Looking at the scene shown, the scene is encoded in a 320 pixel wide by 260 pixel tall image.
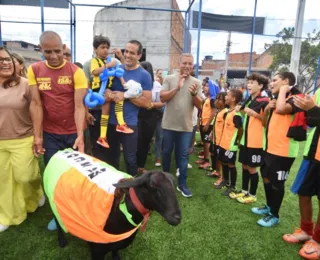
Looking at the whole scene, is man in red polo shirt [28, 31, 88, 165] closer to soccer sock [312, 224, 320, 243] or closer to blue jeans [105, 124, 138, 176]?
blue jeans [105, 124, 138, 176]

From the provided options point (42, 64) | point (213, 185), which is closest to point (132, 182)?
point (42, 64)

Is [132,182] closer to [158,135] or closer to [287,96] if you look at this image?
[287,96]

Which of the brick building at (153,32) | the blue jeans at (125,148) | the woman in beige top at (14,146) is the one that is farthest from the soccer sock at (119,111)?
the brick building at (153,32)

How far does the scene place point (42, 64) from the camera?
105 inches

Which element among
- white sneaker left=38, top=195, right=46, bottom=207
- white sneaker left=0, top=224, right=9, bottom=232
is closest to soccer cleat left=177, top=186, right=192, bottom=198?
white sneaker left=38, top=195, right=46, bottom=207

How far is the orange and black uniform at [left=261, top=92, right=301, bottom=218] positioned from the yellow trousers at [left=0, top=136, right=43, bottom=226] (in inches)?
117

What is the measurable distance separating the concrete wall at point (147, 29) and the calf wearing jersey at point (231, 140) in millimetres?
17468

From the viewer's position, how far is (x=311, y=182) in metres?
2.66

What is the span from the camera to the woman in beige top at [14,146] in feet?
9.40

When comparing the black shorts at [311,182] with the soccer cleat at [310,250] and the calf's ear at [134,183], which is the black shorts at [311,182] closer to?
the soccer cleat at [310,250]

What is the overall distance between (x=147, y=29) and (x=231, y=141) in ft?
68.4

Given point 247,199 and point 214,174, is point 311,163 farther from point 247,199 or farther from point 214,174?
point 214,174

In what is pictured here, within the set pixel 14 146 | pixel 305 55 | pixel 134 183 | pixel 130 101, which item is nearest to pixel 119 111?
pixel 130 101

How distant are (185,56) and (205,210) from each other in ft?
7.68
